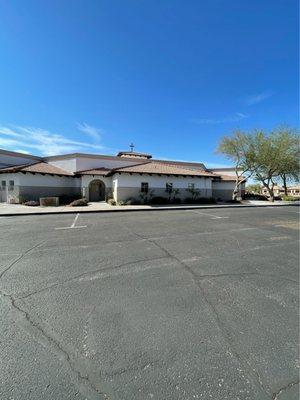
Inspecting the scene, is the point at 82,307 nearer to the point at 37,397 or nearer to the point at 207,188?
the point at 37,397

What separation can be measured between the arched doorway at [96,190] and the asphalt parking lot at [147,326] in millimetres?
22487

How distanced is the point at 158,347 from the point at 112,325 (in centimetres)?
71

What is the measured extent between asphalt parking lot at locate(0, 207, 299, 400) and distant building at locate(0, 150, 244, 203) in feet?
62.7

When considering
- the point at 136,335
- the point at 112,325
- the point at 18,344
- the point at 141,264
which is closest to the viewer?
the point at 18,344

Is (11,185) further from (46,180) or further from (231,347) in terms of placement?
(231,347)

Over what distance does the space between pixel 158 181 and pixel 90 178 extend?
8087 mm

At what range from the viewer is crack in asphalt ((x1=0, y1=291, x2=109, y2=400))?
6.73 feet

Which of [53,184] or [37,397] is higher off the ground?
[53,184]

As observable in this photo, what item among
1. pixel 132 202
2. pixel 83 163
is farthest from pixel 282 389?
pixel 83 163

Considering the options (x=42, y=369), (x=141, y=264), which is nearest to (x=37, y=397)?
(x=42, y=369)

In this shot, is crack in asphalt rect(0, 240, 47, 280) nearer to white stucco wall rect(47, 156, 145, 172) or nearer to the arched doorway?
the arched doorway

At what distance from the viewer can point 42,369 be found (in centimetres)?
228

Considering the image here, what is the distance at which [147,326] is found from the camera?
119 inches

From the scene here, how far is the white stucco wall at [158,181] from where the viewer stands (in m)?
24.5
